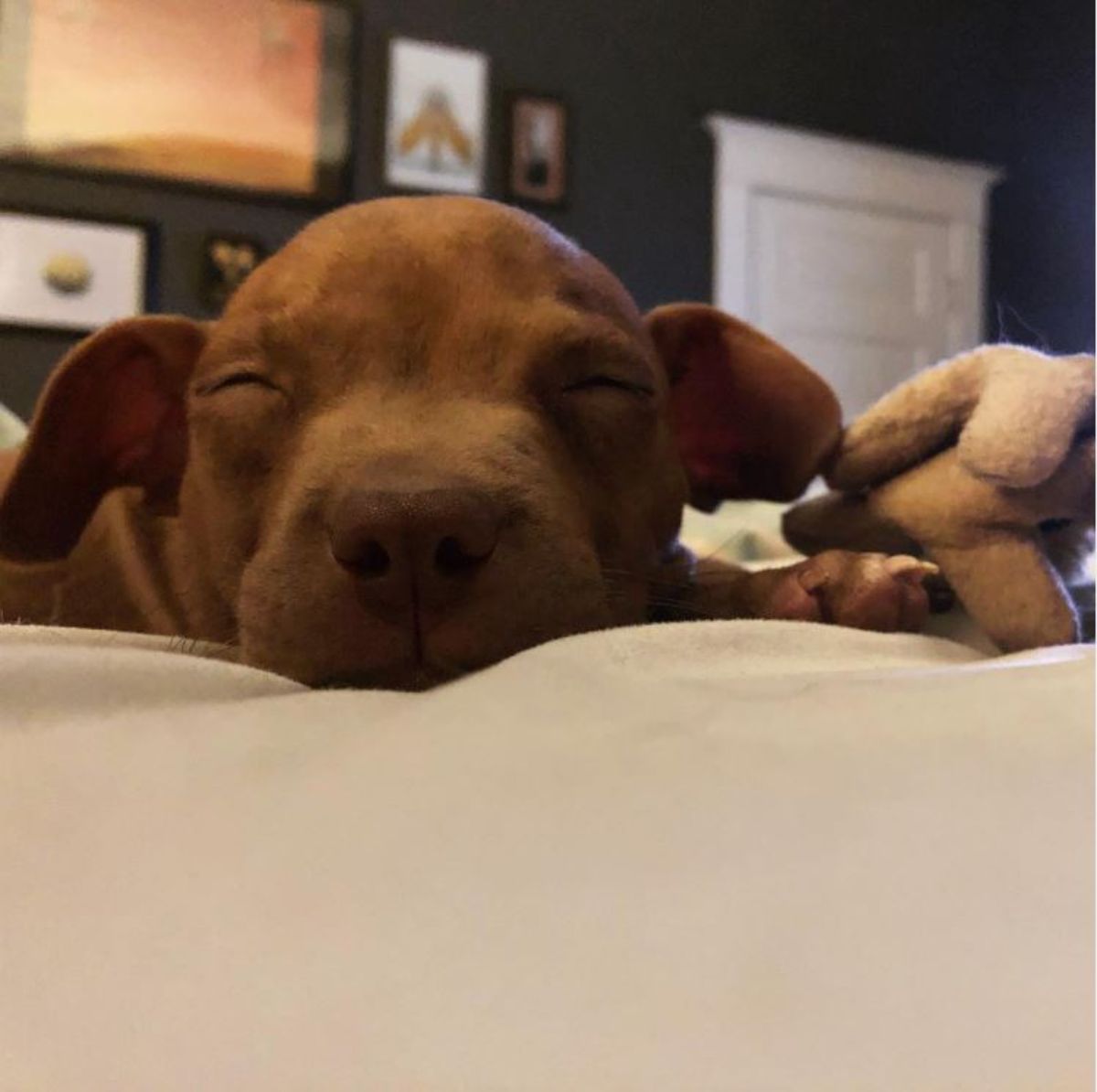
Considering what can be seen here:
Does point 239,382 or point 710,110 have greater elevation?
point 710,110

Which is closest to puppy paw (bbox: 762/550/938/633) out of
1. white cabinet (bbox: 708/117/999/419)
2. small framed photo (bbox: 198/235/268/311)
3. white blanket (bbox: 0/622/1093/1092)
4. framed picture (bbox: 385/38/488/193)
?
white blanket (bbox: 0/622/1093/1092)

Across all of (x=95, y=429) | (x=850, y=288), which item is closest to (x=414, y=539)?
(x=95, y=429)

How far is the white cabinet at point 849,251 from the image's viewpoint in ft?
14.2

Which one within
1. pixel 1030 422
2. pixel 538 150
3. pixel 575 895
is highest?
pixel 538 150

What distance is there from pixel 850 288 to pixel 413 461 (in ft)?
13.5

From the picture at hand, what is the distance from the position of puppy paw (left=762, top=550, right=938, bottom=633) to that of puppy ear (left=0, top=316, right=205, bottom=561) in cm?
63

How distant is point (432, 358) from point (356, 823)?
495mm

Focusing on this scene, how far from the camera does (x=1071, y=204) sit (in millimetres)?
4895

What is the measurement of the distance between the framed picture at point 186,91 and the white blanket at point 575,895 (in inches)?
129

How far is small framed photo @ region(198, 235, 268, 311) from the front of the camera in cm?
357

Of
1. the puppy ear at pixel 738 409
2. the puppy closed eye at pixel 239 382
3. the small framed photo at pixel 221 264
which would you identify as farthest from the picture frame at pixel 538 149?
the puppy closed eye at pixel 239 382

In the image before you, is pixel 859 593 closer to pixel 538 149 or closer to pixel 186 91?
pixel 186 91

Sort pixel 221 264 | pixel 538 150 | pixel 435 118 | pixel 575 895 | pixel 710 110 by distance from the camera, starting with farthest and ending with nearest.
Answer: pixel 710 110, pixel 538 150, pixel 435 118, pixel 221 264, pixel 575 895

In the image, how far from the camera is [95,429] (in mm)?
1193
